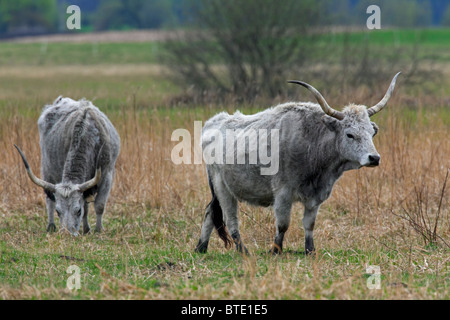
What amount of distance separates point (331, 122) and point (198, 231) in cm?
270

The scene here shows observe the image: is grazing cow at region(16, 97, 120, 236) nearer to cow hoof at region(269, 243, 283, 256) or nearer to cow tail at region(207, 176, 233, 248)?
→ cow tail at region(207, 176, 233, 248)

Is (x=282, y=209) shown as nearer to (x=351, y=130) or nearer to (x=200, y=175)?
(x=351, y=130)

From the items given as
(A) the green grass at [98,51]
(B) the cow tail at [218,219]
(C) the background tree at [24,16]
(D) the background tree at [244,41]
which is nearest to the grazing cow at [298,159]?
(B) the cow tail at [218,219]

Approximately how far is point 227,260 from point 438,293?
2.32 meters

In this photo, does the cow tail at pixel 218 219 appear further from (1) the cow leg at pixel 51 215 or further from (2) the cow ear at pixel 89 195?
(1) the cow leg at pixel 51 215

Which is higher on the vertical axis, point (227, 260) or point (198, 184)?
point (198, 184)

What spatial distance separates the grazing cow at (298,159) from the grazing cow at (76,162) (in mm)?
2202

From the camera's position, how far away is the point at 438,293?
5590 millimetres

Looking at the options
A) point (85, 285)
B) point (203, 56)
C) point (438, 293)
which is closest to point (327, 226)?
point (438, 293)

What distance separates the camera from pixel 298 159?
7.11 metres

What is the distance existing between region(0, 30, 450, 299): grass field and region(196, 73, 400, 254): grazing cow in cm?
57

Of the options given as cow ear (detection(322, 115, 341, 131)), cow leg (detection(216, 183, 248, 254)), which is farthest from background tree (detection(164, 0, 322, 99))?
cow ear (detection(322, 115, 341, 131))
